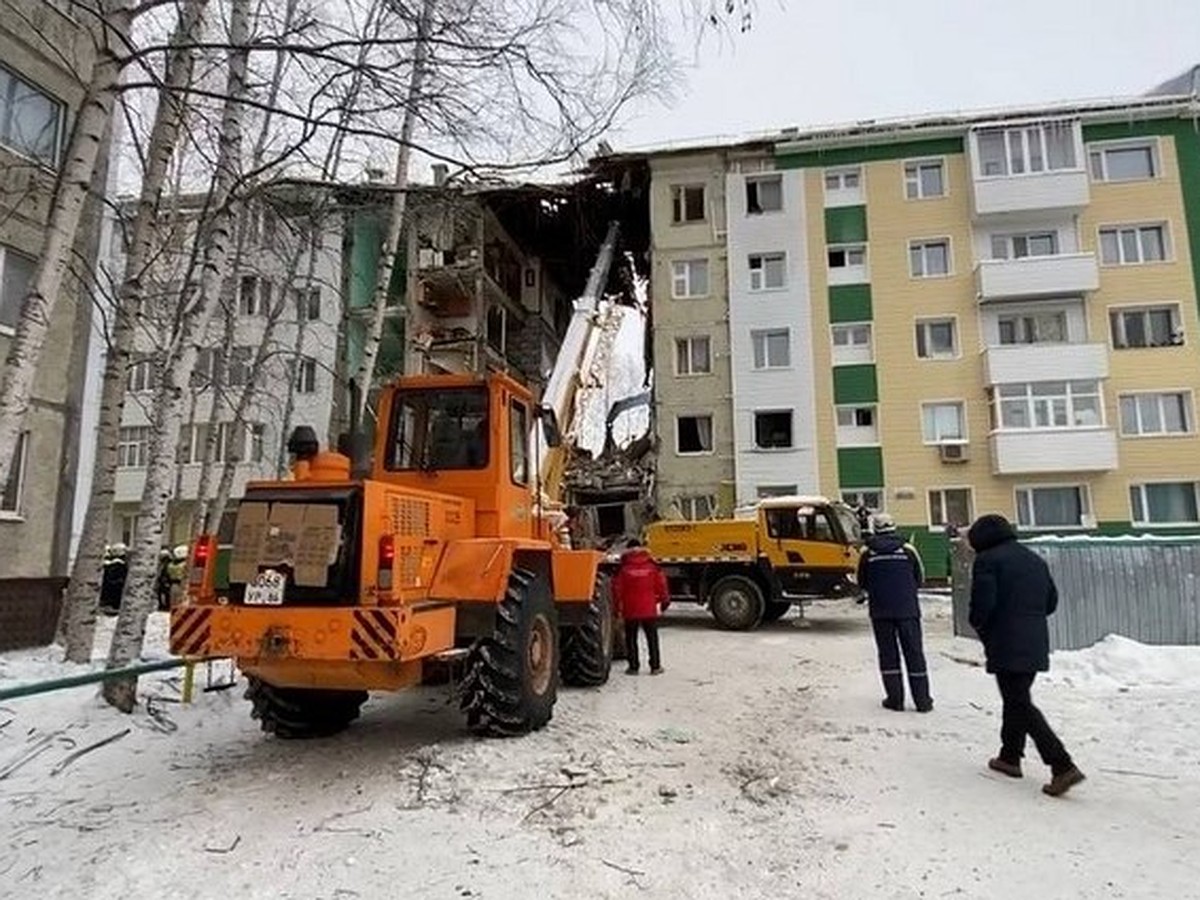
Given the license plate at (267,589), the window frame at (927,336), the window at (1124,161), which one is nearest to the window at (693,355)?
the window frame at (927,336)

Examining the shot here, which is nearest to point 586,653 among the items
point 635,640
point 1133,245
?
point 635,640

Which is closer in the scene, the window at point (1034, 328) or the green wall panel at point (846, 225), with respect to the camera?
the window at point (1034, 328)

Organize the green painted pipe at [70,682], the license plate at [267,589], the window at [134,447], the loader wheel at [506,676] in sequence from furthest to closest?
the window at [134,447] → the loader wheel at [506,676] → the license plate at [267,589] → the green painted pipe at [70,682]

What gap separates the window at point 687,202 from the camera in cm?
2850

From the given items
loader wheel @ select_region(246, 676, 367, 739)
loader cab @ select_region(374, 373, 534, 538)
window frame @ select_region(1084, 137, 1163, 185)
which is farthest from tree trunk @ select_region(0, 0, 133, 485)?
window frame @ select_region(1084, 137, 1163, 185)

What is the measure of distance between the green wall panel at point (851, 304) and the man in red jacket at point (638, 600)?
18.7 metres

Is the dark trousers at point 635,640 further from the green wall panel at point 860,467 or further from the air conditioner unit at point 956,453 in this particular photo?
the air conditioner unit at point 956,453

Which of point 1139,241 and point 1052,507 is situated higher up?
point 1139,241

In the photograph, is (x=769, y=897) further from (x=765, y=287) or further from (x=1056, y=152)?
(x=1056, y=152)

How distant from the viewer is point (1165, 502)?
24266 mm

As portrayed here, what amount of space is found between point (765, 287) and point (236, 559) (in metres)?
24.0

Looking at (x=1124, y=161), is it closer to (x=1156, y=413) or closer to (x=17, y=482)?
(x=1156, y=413)

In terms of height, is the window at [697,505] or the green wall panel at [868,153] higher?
the green wall panel at [868,153]

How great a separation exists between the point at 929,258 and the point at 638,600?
21.4 metres
